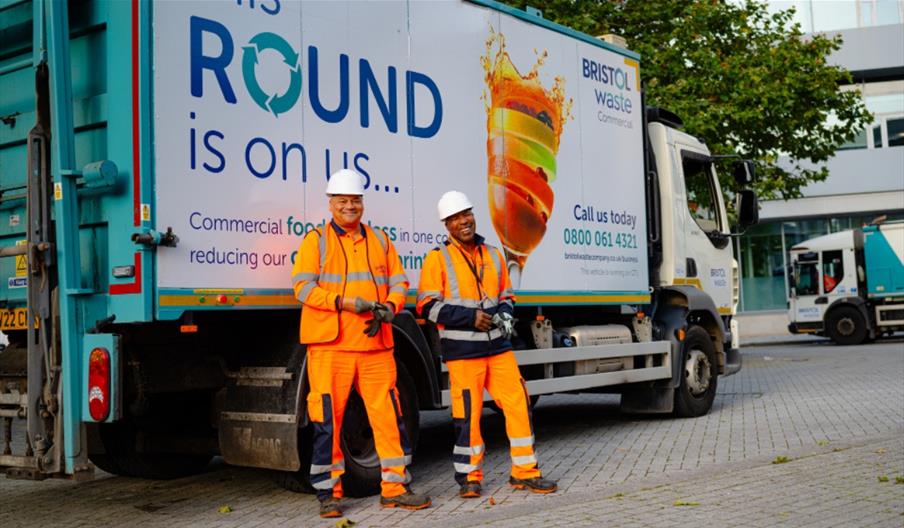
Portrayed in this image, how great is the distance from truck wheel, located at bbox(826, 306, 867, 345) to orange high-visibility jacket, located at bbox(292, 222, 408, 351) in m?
21.9

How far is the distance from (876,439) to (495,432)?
350 cm

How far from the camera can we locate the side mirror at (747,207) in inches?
432

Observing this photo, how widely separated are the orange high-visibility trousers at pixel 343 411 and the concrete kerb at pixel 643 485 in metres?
0.57

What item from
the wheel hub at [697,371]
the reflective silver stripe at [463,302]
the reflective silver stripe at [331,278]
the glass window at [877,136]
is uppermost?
the glass window at [877,136]

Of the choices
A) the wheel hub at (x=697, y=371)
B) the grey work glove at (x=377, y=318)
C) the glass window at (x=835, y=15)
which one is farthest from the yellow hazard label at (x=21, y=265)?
the glass window at (x=835, y=15)

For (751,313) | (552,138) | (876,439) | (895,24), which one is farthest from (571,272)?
(895,24)

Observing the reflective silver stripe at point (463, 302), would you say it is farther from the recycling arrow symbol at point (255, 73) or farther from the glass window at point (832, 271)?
the glass window at point (832, 271)

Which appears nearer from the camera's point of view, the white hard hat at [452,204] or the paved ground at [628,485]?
the paved ground at [628,485]

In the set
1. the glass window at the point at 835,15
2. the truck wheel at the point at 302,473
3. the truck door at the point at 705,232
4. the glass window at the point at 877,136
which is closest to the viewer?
the truck wheel at the point at 302,473

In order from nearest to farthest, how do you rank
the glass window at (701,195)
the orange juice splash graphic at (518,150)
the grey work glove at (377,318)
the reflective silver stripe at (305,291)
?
the reflective silver stripe at (305,291) → the grey work glove at (377,318) → the orange juice splash graphic at (518,150) → the glass window at (701,195)

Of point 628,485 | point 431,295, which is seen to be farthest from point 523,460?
point 431,295

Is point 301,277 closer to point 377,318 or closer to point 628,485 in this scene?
point 377,318

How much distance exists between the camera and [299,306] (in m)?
6.65

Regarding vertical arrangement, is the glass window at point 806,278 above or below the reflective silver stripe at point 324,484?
above
